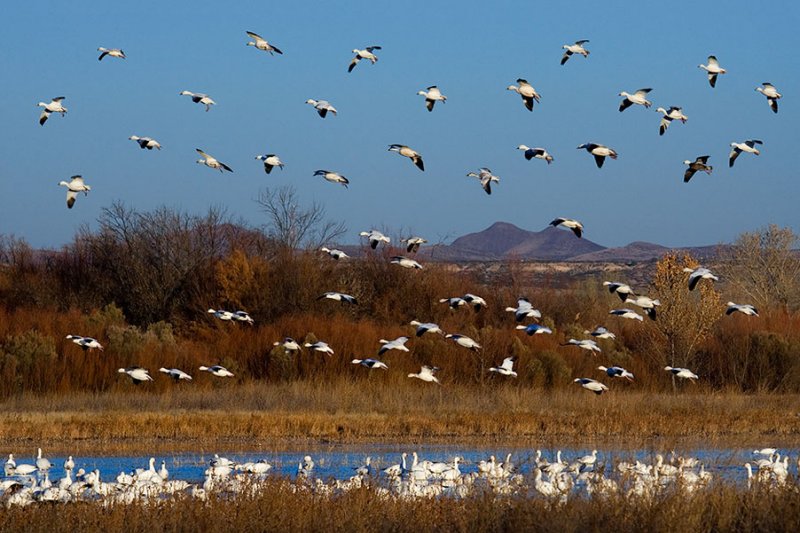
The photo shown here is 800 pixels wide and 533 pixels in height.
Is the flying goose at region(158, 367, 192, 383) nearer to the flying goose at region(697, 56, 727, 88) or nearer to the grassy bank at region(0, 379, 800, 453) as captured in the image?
the grassy bank at region(0, 379, 800, 453)

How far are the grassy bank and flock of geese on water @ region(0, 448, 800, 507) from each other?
14.8ft

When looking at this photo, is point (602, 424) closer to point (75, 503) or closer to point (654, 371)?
point (654, 371)

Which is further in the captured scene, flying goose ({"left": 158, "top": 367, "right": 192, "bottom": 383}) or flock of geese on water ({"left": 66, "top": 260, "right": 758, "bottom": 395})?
flying goose ({"left": 158, "top": 367, "right": 192, "bottom": 383})

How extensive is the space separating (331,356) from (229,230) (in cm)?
1923

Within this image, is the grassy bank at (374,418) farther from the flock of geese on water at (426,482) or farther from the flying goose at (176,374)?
the flock of geese on water at (426,482)

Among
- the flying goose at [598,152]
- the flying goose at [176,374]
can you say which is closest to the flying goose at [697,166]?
the flying goose at [598,152]

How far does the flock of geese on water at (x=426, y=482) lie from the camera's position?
1210 centimetres

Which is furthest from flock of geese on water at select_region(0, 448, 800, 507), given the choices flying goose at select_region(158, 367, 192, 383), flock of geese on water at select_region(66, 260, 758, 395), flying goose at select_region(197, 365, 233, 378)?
flying goose at select_region(197, 365, 233, 378)

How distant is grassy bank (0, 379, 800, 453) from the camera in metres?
24.4

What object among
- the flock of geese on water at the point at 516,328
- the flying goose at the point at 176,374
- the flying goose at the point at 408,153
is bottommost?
the flying goose at the point at 176,374

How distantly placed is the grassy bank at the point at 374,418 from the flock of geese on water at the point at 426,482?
4515 mm

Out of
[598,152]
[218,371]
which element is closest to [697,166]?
[598,152]

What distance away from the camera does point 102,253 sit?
4797 cm

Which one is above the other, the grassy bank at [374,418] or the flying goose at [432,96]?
the flying goose at [432,96]
